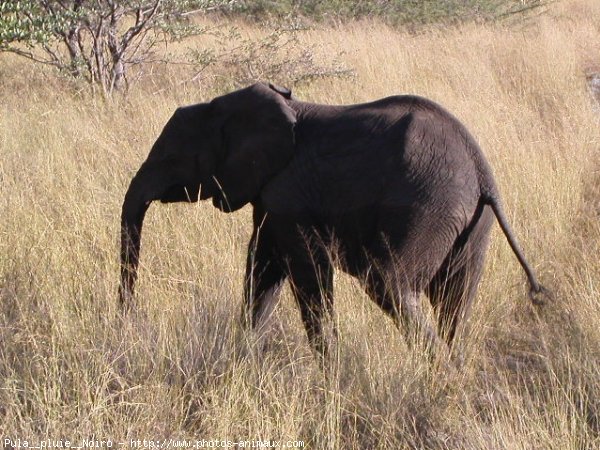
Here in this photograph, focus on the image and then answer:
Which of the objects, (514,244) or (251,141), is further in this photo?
(251,141)

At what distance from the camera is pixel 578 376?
3.74 m

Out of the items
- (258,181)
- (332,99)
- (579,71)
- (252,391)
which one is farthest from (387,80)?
(252,391)

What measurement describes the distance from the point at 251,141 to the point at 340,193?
1.59 feet

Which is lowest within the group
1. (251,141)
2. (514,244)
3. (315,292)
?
(315,292)

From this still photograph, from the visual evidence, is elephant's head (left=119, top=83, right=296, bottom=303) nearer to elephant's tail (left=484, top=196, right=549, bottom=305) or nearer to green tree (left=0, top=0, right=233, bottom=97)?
elephant's tail (left=484, top=196, right=549, bottom=305)

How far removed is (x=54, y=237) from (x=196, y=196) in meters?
1.10

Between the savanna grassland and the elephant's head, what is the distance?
1.47 feet

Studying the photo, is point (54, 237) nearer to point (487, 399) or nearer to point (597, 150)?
point (487, 399)

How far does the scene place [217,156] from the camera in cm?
427

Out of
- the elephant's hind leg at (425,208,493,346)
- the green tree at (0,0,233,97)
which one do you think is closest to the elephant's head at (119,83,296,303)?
the elephant's hind leg at (425,208,493,346)

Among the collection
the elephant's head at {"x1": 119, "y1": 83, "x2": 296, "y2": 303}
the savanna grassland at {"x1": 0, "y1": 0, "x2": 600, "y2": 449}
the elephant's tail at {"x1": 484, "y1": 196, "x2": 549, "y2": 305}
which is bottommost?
the savanna grassland at {"x1": 0, "y1": 0, "x2": 600, "y2": 449}

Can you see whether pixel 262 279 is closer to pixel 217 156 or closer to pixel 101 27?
pixel 217 156

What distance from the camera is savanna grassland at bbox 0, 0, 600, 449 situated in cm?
344

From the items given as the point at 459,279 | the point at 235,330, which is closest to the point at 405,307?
the point at 459,279
